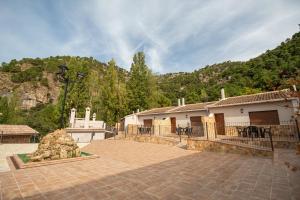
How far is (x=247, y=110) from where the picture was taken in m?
14.3

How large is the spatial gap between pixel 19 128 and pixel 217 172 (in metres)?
24.7

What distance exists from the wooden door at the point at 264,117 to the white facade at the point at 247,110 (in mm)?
244

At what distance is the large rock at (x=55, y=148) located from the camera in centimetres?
803

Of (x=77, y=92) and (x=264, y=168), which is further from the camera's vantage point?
(x=77, y=92)

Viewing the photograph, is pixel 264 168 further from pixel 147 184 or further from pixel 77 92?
pixel 77 92

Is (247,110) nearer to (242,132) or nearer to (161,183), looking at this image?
(242,132)

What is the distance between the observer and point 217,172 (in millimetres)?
5695

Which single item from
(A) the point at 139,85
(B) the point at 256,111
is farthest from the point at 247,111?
(A) the point at 139,85

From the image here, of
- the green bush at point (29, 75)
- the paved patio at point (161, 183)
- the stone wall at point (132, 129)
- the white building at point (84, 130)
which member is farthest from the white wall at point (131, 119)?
the green bush at point (29, 75)

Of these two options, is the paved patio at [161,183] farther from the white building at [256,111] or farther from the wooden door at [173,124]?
the wooden door at [173,124]

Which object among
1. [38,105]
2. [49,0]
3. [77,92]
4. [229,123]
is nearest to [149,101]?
[77,92]

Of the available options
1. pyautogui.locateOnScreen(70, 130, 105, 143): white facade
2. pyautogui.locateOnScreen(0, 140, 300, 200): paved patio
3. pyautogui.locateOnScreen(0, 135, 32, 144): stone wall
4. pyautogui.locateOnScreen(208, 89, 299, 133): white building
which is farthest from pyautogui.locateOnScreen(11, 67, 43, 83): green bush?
pyautogui.locateOnScreen(0, 140, 300, 200): paved patio

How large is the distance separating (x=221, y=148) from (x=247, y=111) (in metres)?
6.75

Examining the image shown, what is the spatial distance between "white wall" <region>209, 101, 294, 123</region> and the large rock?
13242mm
